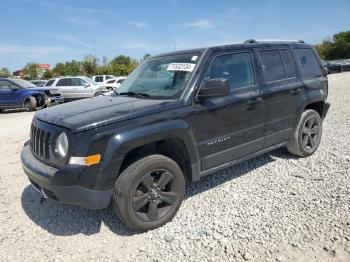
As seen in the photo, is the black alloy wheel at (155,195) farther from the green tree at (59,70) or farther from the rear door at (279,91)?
the green tree at (59,70)

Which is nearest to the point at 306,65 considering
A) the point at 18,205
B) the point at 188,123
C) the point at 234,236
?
the point at 188,123

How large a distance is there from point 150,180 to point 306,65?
3.51 meters

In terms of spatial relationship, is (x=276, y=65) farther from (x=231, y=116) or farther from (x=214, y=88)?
(x=214, y=88)

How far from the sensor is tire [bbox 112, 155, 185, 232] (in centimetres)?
320

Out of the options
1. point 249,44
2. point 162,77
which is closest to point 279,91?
point 249,44

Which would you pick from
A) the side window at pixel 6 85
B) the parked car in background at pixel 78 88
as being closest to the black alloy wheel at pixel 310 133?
the side window at pixel 6 85

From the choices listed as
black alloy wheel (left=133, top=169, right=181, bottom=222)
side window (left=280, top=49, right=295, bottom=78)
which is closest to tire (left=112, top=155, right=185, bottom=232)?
black alloy wheel (left=133, top=169, right=181, bottom=222)

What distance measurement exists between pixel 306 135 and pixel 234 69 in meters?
2.04

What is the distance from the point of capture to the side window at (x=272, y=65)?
456 cm

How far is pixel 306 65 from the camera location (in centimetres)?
532

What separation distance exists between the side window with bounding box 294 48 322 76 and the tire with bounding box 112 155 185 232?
298 cm

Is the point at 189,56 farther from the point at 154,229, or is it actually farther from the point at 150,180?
the point at 154,229

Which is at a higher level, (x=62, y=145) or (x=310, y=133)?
(x=62, y=145)

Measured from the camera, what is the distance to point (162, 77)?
4.13 m
